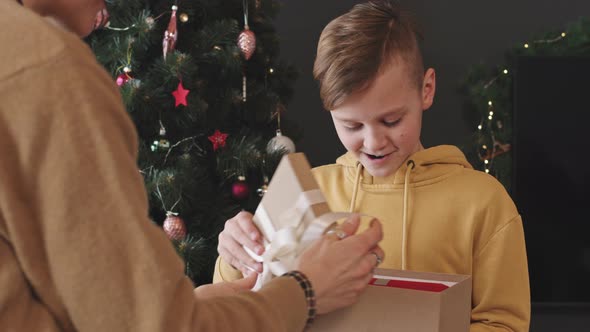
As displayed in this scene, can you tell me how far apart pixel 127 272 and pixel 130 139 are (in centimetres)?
13

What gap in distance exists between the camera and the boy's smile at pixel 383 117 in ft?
4.08

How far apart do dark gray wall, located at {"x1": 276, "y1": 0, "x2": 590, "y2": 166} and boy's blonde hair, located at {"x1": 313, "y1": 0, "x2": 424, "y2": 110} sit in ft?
7.07

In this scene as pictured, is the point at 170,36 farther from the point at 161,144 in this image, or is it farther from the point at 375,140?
the point at 375,140

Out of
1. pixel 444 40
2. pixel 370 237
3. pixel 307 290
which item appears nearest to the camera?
pixel 307 290

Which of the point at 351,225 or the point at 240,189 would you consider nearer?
the point at 351,225

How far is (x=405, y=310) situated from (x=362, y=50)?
50 cm

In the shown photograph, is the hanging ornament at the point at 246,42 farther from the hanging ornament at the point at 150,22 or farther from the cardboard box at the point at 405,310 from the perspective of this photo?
the cardboard box at the point at 405,310

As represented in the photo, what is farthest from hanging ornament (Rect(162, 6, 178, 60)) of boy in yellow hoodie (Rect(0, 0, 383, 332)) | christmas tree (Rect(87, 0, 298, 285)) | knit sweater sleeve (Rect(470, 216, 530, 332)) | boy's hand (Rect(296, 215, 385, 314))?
boy in yellow hoodie (Rect(0, 0, 383, 332))

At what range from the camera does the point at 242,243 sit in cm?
112

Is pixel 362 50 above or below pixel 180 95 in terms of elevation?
above

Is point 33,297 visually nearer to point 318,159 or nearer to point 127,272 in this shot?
point 127,272

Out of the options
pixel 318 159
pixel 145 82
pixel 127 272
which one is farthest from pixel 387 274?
pixel 318 159

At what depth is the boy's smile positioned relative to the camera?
1244mm

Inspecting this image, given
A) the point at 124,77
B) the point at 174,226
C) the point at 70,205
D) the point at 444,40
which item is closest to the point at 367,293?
the point at 70,205
